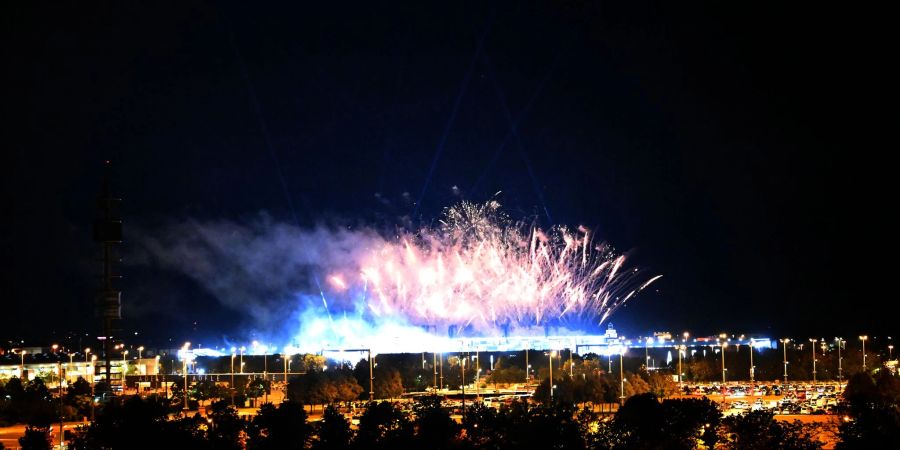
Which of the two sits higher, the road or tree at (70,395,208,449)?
tree at (70,395,208,449)

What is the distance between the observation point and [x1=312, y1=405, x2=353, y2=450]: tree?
23875mm

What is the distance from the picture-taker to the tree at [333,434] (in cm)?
2388

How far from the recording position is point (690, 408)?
24969 millimetres

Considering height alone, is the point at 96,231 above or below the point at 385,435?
above

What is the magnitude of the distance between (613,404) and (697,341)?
71.2 meters

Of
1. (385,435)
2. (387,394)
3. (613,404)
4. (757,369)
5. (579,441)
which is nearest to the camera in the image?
(579,441)

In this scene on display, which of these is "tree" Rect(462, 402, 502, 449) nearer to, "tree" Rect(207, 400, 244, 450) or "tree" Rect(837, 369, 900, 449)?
"tree" Rect(207, 400, 244, 450)

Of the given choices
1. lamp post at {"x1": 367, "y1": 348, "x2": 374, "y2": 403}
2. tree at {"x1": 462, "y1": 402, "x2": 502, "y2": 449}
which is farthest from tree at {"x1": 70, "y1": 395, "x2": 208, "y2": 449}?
lamp post at {"x1": 367, "y1": 348, "x2": 374, "y2": 403}

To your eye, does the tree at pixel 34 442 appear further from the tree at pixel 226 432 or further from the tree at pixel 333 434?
the tree at pixel 333 434

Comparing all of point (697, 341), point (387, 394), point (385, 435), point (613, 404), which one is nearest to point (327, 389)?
point (387, 394)

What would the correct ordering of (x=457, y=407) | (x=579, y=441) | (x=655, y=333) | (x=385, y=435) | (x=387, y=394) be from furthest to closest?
(x=655, y=333), (x=387, y=394), (x=457, y=407), (x=385, y=435), (x=579, y=441)

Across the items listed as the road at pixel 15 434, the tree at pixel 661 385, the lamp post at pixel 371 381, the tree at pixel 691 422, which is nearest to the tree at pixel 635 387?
the tree at pixel 661 385

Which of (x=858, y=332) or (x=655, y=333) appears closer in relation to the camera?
(x=858, y=332)

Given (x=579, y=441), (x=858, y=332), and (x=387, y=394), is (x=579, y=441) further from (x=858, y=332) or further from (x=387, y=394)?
(x=858, y=332)
